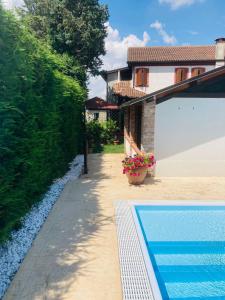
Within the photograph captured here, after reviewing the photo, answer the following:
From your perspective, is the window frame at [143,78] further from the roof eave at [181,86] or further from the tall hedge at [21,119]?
the tall hedge at [21,119]

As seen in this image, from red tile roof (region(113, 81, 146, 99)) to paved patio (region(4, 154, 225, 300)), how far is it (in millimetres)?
16378

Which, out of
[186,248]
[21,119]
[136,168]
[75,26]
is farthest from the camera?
[75,26]

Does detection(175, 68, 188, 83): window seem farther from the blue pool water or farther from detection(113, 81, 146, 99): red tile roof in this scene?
the blue pool water

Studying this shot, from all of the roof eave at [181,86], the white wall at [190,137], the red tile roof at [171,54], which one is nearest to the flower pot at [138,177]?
the white wall at [190,137]

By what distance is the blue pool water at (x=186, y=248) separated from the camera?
4.63 m

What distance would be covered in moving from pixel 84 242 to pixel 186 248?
2363 millimetres

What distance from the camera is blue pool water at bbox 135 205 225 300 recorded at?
463 cm

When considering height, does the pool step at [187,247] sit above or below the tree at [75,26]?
below

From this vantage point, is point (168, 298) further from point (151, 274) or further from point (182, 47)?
point (182, 47)

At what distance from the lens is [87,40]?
24.7 metres

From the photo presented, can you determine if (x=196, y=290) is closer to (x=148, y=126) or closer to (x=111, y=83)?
(x=148, y=126)

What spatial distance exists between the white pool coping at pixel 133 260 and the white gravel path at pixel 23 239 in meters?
1.97

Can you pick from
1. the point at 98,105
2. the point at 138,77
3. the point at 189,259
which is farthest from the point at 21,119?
the point at 138,77

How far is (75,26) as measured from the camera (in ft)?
79.8
